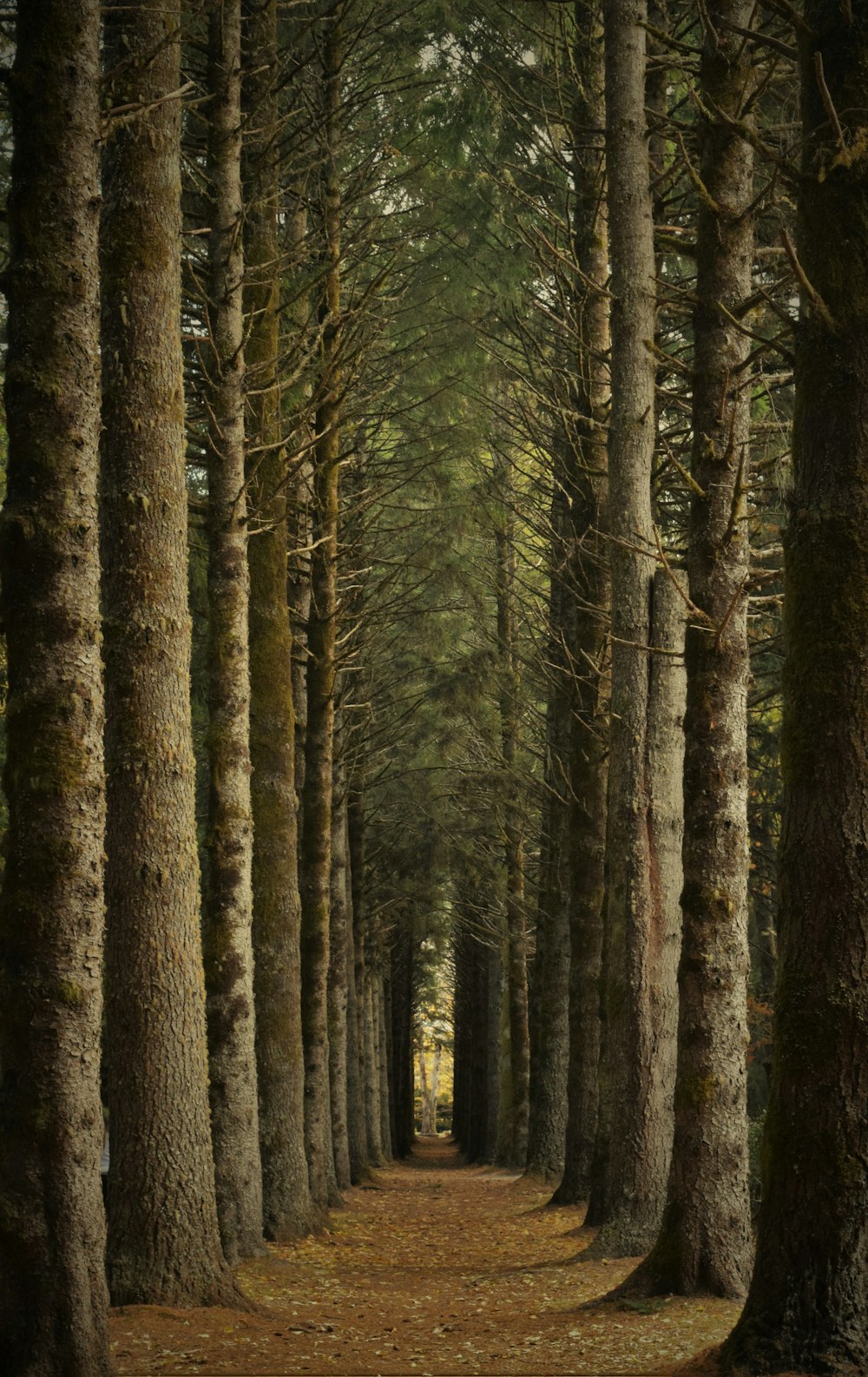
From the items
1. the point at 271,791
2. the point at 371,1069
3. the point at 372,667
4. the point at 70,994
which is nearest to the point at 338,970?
the point at 372,667

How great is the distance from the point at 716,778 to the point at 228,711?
11.9 feet

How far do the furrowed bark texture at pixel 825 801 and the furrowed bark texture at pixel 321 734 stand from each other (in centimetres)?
777

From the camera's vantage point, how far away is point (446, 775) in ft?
88.1

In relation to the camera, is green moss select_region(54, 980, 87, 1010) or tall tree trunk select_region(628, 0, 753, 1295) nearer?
green moss select_region(54, 980, 87, 1010)

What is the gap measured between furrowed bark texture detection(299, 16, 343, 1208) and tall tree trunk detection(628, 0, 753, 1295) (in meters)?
5.32

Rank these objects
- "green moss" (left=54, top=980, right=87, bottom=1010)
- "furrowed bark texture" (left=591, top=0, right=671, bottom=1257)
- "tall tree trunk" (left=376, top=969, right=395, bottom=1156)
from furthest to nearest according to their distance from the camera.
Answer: "tall tree trunk" (left=376, top=969, right=395, bottom=1156), "furrowed bark texture" (left=591, top=0, right=671, bottom=1257), "green moss" (left=54, top=980, right=87, bottom=1010)

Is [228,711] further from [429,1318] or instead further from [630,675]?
[429,1318]

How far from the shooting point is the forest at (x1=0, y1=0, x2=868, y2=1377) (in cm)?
443

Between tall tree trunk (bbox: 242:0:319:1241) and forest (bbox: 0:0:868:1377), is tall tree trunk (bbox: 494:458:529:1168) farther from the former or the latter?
tall tree trunk (bbox: 242:0:319:1241)

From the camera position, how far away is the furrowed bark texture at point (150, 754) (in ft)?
20.8

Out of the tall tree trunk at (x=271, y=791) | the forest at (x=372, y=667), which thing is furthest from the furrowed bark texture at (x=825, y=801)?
the tall tree trunk at (x=271, y=791)

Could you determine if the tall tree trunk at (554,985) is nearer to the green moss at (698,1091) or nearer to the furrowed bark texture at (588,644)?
the furrowed bark texture at (588,644)

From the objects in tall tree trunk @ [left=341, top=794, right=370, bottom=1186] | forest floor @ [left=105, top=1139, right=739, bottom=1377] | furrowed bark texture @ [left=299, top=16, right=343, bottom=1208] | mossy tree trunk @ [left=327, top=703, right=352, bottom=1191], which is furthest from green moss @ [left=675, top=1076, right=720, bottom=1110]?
tall tree trunk @ [left=341, top=794, right=370, bottom=1186]

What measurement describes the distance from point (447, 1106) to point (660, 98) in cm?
9507
